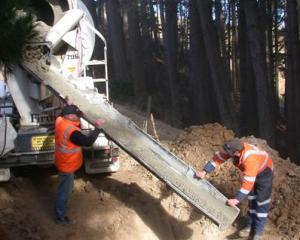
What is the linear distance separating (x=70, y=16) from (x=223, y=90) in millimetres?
11321

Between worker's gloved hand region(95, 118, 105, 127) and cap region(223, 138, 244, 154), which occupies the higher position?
worker's gloved hand region(95, 118, 105, 127)

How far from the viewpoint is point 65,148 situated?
27.3 ft

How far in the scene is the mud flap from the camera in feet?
25.5

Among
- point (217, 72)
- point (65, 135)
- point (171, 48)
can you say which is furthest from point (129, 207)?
point (171, 48)

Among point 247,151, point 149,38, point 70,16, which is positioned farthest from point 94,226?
point 149,38

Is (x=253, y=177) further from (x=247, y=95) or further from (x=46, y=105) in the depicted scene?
(x=247, y=95)

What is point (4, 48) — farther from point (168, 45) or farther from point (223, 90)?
point (168, 45)

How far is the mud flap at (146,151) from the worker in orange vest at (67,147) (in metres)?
0.25

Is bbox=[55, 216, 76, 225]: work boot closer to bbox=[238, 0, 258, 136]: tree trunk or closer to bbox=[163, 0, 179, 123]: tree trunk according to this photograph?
bbox=[238, 0, 258, 136]: tree trunk

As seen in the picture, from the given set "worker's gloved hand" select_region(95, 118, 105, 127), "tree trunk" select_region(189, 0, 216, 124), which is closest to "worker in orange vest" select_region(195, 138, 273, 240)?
"worker's gloved hand" select_region(95, 118, 105, 127)

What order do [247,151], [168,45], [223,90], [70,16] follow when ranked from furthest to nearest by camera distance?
[168,45] → [223,90] → [70,16] → [247,151]

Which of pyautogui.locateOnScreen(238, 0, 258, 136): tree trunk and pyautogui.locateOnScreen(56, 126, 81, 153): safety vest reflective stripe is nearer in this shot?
pyautogui.locateOnScreen(56, 126, 81, 153): safety vest reflective stripe

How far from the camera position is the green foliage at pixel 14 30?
484 cm

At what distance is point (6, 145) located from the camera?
893 cm
